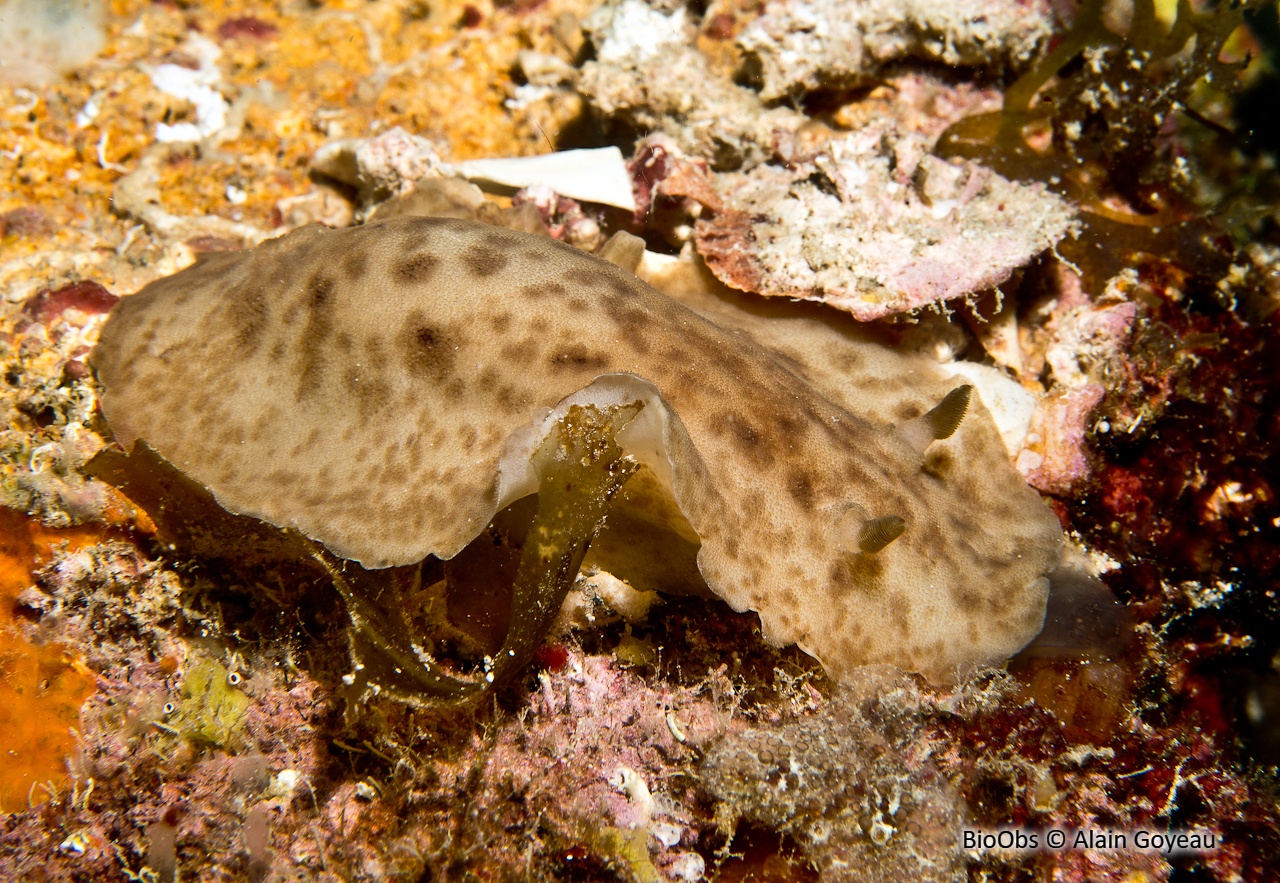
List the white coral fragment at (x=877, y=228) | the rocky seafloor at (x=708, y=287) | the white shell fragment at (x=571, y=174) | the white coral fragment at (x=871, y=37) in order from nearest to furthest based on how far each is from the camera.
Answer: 1. the rocky seafloor at (x=708, y=287)
2. the white coral fragment at (x=877, y=228)
3. the white shell fragment at (x=571, y=174)
4. the white coral fragment at (x=871, y=37)

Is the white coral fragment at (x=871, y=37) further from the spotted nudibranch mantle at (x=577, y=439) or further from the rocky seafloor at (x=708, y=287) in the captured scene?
the spotted nudibranch mantle at (x=577, y=439)

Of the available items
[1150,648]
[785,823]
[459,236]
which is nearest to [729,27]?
[459,236]

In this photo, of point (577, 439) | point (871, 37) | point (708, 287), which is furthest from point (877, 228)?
point (577, 439)

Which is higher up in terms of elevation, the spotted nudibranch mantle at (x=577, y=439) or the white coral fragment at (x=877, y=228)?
the white coral fragment at (x=877, y=228)

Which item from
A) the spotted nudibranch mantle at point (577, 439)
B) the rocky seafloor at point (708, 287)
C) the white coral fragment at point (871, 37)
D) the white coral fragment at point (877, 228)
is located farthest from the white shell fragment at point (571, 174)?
the white coral fragment at point (871, 37)

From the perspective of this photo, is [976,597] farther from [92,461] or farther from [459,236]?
[92,461]
